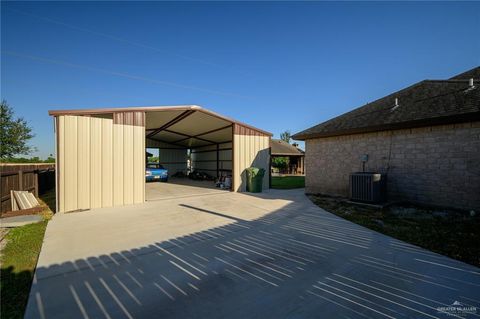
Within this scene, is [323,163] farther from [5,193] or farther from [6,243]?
[5,193]

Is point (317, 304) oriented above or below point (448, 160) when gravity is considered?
below

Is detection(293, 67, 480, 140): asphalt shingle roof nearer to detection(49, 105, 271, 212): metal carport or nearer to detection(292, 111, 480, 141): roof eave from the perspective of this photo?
detection(292, 111, 480, 141): roof eave

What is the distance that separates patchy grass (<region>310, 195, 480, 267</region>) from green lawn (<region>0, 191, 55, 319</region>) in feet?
21.2

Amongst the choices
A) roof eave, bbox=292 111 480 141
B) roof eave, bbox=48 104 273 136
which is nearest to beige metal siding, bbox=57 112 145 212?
roof eave, bbox=48 104 273 136

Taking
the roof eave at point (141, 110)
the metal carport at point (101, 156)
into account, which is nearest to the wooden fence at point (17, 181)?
the metal carport at point (101, 156)

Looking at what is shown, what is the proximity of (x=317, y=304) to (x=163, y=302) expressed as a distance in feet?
6.02

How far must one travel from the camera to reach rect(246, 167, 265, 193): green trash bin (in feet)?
37.4

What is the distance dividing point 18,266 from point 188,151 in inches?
874

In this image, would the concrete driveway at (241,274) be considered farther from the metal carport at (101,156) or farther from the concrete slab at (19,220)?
the metal carport at (101,156)

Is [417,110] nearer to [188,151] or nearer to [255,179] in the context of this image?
[255,179]

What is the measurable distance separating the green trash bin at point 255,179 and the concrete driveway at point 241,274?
19.7 feet

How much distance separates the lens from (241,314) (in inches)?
90.2

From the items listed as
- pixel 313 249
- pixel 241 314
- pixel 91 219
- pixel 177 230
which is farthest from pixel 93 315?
pixel 91 219

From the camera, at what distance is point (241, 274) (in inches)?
124
